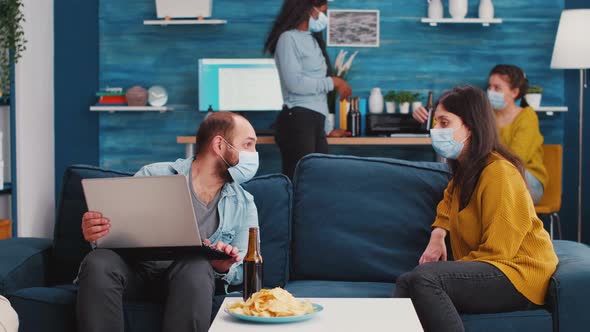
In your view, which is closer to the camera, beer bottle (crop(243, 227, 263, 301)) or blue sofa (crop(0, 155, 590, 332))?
beer bottle (crop(243, 227, 263, 301))

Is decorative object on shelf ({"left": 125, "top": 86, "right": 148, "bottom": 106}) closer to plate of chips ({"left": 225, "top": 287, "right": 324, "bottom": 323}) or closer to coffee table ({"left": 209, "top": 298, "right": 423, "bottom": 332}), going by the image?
coffee table ({"left": 209, "top": 298, "right": 423, "bottom": 332})

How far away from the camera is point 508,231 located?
8.58 feet

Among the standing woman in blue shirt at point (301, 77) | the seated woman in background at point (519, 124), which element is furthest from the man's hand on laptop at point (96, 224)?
the seated woman in background at point (519, 124)

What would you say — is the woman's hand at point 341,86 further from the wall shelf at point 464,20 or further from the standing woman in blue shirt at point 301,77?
the wall shelf at point 464,20

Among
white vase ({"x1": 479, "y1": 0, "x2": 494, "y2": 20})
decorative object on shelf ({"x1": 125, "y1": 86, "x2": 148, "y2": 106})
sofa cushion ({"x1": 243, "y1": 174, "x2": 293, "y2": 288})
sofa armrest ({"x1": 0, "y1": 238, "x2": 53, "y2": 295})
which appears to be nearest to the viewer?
sofa armrest ({"x1": 0, "y1": 238, "x2": 53, "y2": 295})

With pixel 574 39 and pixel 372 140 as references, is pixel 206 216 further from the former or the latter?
pixel 574 39

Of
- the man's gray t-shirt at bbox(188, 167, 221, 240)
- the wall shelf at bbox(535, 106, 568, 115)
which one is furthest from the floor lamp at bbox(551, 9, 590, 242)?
the man's gray t-shirt at bbox(188, 167, 221, 240)

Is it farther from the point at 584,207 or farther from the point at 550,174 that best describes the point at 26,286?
the point at 584,207

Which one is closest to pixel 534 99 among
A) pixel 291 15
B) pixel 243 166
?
pixel 291 15

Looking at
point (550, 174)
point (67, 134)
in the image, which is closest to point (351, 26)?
point (550, 174)

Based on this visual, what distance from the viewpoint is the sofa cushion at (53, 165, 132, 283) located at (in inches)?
118

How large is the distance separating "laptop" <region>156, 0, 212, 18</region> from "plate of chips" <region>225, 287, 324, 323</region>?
13.7 feet

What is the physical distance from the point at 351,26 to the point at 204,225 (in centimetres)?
357

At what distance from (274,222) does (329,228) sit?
0.65ft
